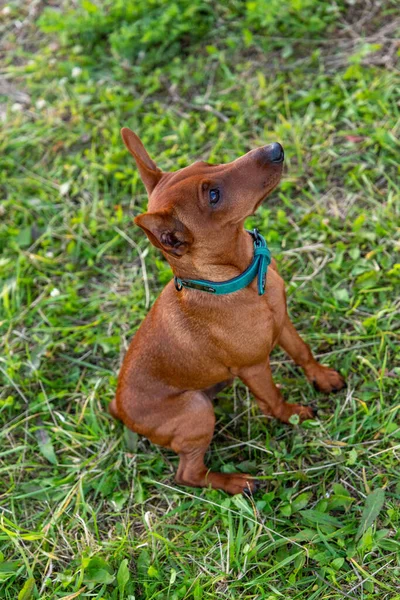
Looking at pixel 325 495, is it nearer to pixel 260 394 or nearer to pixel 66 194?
pixel 260 394

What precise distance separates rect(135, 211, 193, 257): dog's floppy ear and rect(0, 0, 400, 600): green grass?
1680mm

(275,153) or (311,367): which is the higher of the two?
(275,153)

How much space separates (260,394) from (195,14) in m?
4.62

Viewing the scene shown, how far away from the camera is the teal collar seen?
3572 mm

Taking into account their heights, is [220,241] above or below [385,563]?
above

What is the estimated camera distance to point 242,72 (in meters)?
6.44

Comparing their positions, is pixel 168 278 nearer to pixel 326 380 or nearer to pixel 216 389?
pixel 216 389

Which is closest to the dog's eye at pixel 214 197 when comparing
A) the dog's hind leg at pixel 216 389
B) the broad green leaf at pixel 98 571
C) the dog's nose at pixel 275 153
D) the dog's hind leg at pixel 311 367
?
the dog's nose at pixel 275 153

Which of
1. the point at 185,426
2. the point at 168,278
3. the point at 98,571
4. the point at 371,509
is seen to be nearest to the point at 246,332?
the point at 185,426

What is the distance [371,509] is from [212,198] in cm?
212

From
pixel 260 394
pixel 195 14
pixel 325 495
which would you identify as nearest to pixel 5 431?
pixel 260 394

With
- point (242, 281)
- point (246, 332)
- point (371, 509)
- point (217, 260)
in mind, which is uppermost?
point (217, 260)

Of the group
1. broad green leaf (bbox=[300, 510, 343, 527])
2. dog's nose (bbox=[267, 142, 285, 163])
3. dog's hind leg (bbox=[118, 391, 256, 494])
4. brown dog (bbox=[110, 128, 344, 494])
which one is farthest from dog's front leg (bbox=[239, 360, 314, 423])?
dog's nose (bbox=[267, 142, 285, 163])

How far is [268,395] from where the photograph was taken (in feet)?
13.4
